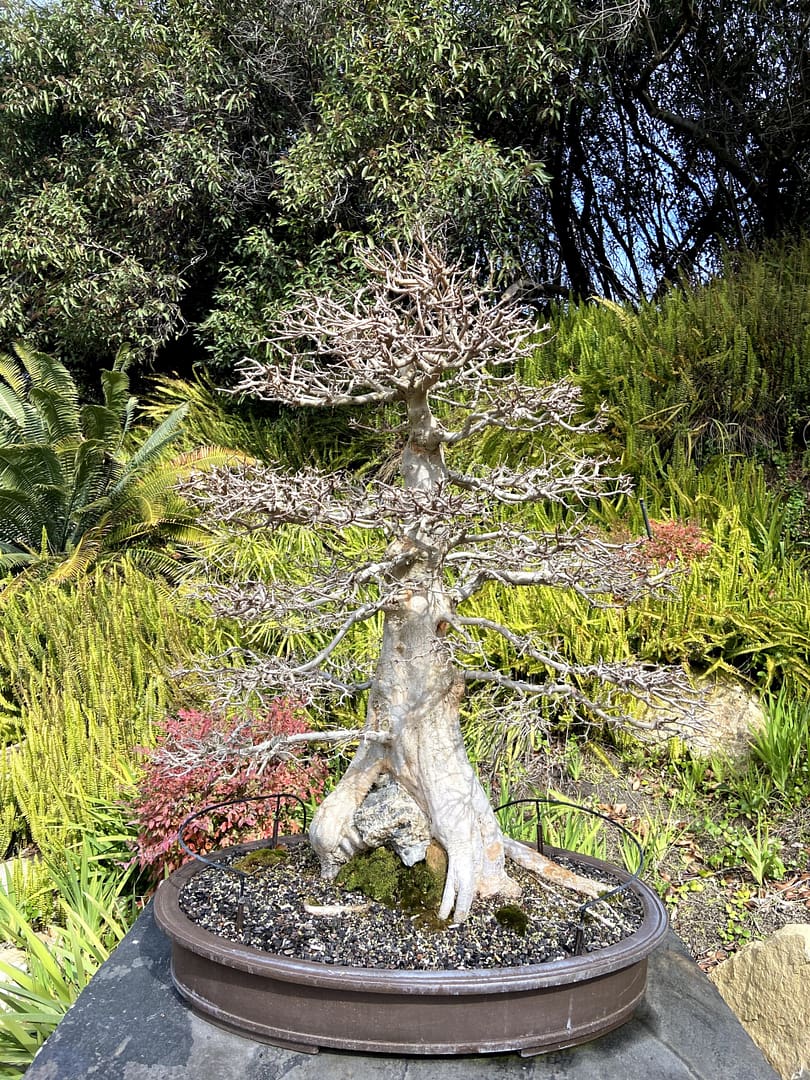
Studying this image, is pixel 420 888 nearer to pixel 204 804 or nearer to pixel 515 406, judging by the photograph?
pixel 515 406

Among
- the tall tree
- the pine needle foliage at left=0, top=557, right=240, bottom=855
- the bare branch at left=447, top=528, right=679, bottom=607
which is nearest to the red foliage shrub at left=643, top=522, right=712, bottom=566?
the bare branch at left=447, top=528, right=679, bottom=607

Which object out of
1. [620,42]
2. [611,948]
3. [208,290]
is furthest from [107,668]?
[620,42]

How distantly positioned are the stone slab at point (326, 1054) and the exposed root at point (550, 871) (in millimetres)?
238

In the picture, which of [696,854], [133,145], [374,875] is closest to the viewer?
[374,875]

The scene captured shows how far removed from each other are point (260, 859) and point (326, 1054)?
1.91ft

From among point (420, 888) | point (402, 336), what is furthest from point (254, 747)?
point (402, 336)

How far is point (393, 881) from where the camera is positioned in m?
1.78

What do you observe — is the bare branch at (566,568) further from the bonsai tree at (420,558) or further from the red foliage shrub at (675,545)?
the red foliage shrub at (675,545)

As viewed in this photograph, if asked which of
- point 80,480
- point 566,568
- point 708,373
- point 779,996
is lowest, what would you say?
point 779,996

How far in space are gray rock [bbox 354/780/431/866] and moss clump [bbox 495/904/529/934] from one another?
22 cm

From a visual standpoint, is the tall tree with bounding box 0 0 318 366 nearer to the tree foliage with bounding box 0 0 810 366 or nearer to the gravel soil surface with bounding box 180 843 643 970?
the tree foliage with bounding box 0 0 810 366

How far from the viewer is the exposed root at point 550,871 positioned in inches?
71.7

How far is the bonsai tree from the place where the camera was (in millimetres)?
1614

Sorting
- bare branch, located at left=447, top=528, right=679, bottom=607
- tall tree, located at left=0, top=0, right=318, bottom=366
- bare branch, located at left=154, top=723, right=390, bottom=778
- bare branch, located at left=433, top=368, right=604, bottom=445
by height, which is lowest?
bare branch, located at left=154, top=723, right=390, bottom=778
